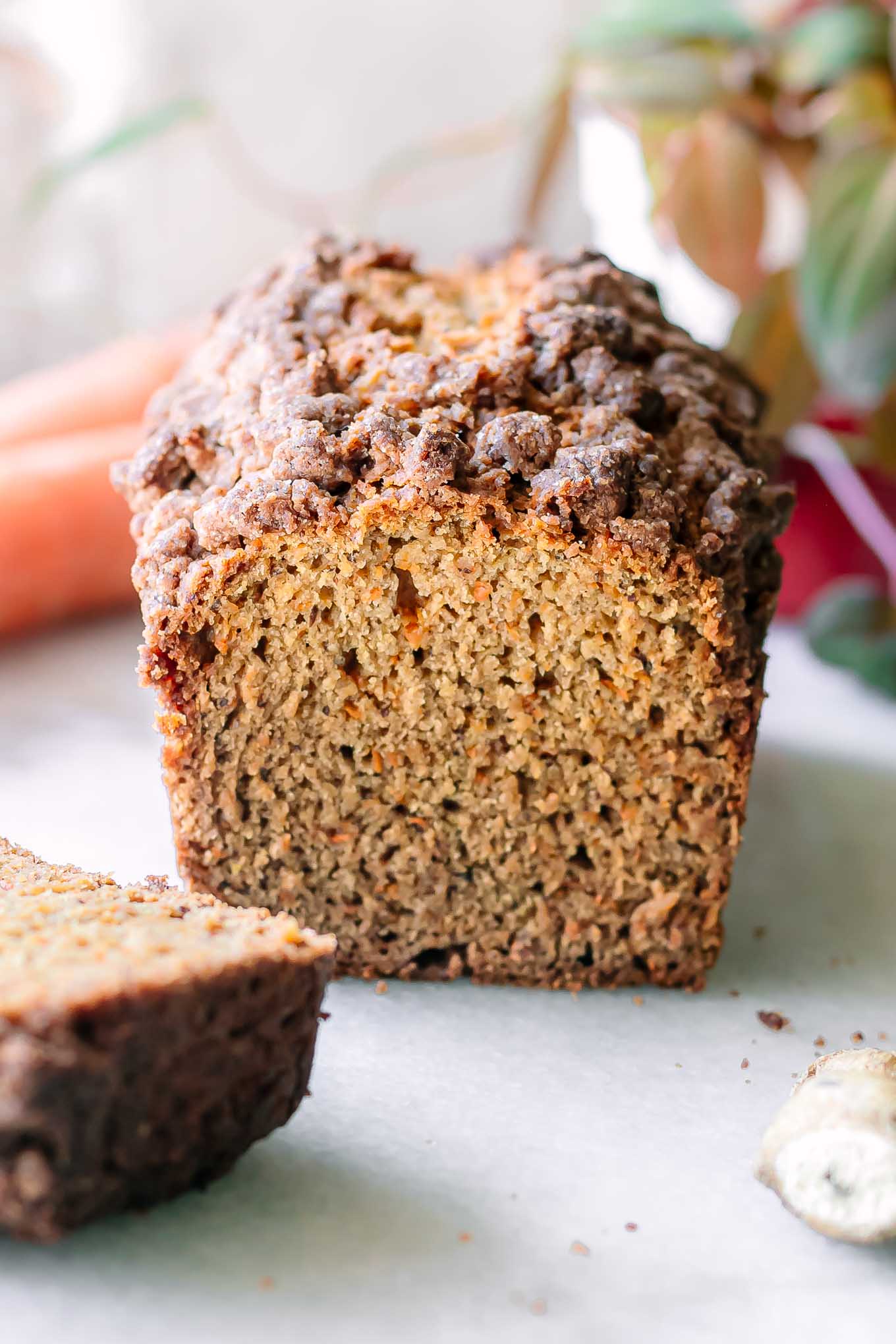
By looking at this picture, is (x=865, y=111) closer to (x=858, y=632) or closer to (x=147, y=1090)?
(x=858, y=632)

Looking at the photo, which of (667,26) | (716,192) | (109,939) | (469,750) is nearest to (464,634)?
(469,750)


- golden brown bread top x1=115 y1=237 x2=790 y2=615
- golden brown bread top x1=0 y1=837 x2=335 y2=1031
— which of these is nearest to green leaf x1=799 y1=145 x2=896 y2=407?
golden brown bread top x1=115 y1=237 x2=790 y2=615

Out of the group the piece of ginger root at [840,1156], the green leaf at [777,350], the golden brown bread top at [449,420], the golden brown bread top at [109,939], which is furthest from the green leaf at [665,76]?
the piece of ginger root at [840,1156]

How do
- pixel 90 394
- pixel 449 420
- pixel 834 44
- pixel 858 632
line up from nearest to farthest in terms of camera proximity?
pixel 449 420, pixel 834 44, pixel 858 632, pixel 90 394

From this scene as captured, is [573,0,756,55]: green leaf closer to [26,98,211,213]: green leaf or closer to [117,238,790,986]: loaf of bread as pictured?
[26,98,211,213]: green leaf

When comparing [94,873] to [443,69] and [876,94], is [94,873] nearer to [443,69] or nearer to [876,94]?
[876,94]

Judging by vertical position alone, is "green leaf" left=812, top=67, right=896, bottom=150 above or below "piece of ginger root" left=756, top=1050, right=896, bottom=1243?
above
